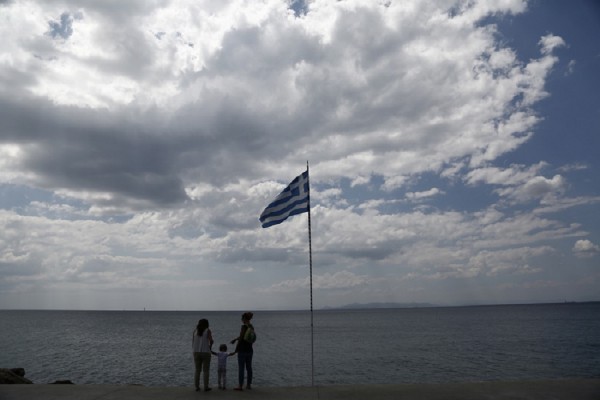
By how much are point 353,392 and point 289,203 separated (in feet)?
21.1

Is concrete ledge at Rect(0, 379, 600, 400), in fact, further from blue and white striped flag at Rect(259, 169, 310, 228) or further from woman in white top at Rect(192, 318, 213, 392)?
blue and white striped flag at Rect(259, 169, 310, 228)

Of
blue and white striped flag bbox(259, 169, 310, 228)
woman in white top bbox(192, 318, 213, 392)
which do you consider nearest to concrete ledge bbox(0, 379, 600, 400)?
woman in white top bbox(192, 318, 213, 392)

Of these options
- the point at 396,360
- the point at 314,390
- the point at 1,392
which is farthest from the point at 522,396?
the point at 396,360

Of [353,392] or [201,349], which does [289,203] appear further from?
[353,392]

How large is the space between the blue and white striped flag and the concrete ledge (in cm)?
559

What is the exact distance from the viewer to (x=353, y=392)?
425 inches

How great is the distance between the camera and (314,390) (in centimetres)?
1111

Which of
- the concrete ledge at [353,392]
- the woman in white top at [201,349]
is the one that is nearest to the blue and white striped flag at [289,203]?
the woman in white top at [201,349]

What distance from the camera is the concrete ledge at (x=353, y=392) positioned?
1015cm

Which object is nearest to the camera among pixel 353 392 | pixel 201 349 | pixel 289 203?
pixel 353 392

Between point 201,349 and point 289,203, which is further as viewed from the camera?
point 289,203

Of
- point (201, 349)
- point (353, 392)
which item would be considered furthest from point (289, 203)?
Answer: point (353, 392)

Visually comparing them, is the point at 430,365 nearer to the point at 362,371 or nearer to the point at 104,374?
the point at 362,371

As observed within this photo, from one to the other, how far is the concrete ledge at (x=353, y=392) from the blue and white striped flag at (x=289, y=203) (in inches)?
220
